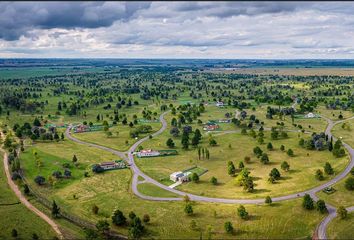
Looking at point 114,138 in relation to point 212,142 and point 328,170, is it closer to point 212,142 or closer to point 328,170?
point 212,142

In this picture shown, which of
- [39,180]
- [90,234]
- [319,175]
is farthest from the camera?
[39,180]

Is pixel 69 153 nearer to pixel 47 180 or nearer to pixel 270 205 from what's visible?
pixel 47 180

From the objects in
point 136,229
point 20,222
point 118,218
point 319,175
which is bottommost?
point 20,222

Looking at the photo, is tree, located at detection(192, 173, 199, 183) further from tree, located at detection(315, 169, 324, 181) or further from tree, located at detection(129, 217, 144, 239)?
tree, located at detection(315, 169, 324, 181)

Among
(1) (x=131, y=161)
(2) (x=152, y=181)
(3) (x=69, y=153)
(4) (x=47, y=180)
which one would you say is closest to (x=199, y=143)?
(1) (x=131, y=161)

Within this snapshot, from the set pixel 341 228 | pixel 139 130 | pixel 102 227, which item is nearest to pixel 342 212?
pixel 341 228

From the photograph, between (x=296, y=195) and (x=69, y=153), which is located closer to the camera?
(x=296, y=195)

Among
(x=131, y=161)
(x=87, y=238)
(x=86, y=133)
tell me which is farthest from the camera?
(x=86, y=133)

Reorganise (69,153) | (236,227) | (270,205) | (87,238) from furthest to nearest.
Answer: (69,153), (270,205), (236,227), (87,238)
